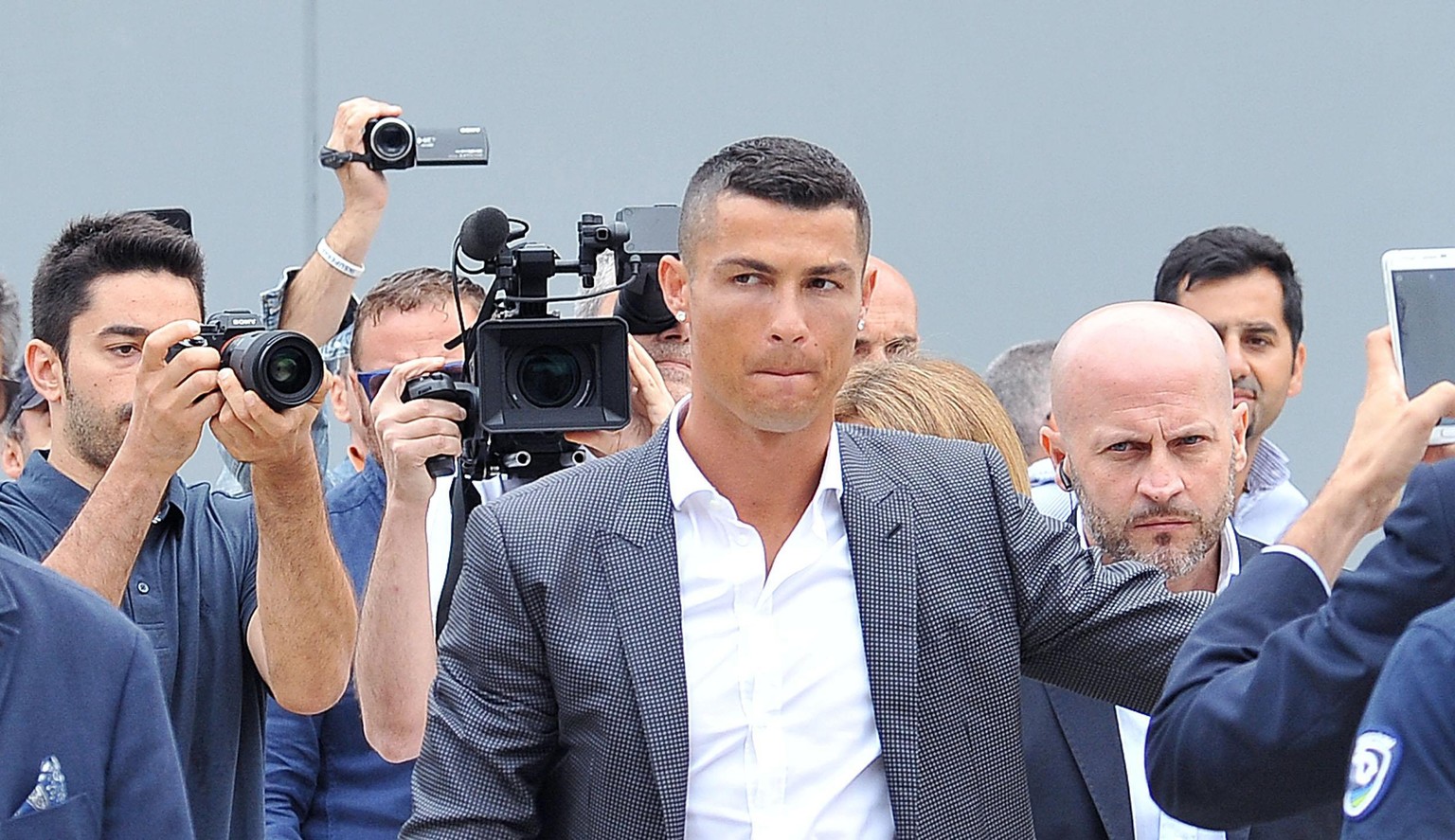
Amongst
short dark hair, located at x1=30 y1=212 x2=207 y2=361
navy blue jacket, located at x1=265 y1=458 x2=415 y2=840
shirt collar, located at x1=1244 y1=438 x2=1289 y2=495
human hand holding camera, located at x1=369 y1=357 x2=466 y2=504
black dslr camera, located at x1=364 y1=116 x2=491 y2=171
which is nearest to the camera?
human hand holding camera, located at x1=369 y1=357 x2=466 y2=504

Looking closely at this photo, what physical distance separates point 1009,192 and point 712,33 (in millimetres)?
918

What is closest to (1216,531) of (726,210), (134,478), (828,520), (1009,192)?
(828,520)

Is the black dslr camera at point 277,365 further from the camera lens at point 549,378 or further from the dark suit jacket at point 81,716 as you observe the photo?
the dark suit jacket at point 81,716

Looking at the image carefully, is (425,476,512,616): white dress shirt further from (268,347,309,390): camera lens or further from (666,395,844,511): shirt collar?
(666,395,844,511): shirt collar

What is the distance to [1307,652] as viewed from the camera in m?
1.94

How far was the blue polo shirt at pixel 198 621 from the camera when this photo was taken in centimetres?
296

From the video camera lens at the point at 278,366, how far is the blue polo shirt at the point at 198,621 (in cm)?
49

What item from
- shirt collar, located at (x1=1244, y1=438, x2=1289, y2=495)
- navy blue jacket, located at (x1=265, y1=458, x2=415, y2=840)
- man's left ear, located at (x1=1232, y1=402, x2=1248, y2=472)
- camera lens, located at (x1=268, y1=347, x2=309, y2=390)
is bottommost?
navy blue jacket, located at (x1=265, y1=458, x2=415, y2=840)

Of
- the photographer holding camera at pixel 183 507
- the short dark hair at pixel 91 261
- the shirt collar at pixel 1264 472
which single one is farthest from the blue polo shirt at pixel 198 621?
the shirt collar at pixel 1264 472

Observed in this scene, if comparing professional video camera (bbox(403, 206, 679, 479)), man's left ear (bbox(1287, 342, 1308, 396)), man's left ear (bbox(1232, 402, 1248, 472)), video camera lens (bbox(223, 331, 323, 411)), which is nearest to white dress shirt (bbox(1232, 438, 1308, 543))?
man's left ear (bbox(1287, 342, 1308, 396))

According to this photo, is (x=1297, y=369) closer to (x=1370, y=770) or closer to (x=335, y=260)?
(x=335, y=260)

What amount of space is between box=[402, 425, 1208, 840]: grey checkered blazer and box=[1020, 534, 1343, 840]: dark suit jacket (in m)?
0.25

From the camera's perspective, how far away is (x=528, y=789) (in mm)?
2346

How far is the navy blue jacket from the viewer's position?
3434 mm
